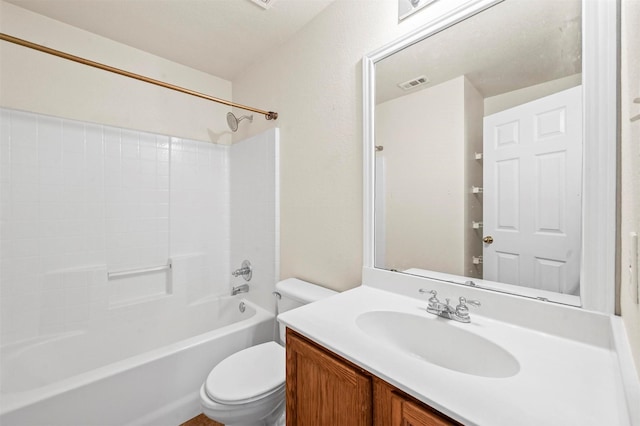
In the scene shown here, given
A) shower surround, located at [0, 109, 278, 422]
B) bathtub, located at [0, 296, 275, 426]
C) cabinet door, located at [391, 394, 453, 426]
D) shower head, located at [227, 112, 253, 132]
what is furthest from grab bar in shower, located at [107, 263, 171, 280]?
cabinet door, located at [391, 394, 453, 426]

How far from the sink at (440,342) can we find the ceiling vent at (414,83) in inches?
37.1

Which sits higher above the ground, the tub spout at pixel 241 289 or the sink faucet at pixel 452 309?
the sink faucet at pixel 452 309

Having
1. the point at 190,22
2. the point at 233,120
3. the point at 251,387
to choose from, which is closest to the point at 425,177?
the point at 251,387

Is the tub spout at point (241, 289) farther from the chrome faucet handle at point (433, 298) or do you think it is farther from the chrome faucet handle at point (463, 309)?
the chrome faucet handle at point (463, 309)

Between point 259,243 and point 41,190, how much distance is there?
4.35 feet

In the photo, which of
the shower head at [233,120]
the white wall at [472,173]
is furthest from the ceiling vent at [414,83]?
the shower head at [233,120]

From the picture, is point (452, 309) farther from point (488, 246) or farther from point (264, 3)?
point (264, 3)

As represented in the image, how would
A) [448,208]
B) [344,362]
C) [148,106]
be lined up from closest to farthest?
[344,362], [448,208], [148,106]

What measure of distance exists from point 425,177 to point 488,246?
0.36 m

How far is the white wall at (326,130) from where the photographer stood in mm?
1335

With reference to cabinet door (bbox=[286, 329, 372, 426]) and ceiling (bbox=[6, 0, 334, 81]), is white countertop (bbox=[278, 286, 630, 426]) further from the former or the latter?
ceiling (bbox=[6, 0, 334, 81])

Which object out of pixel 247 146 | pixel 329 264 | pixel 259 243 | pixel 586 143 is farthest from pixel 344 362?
pixel 247 146

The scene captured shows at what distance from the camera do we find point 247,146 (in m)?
2.15

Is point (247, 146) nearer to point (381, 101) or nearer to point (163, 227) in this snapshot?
point (163, 227)
